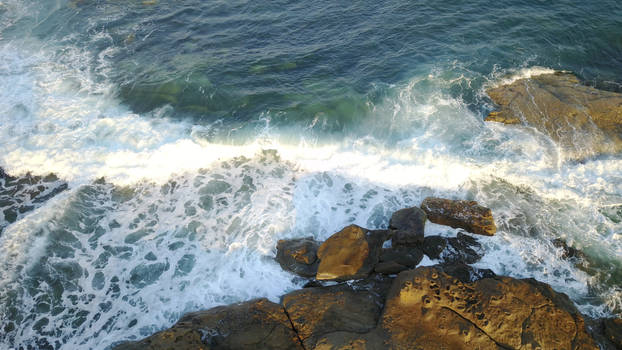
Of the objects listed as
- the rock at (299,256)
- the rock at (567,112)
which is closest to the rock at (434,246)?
the rock at (299,256)

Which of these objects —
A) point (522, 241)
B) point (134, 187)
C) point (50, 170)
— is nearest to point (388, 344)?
point (522, 241)

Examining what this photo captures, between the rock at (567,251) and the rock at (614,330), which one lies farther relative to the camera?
the rock at (567,251)

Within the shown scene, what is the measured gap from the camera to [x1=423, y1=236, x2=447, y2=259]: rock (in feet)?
32.4

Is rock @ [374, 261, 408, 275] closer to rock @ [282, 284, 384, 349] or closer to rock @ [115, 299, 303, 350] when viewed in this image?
rock @ [282, 284, 384, 349]

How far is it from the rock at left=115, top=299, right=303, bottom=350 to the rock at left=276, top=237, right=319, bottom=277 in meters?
1.36

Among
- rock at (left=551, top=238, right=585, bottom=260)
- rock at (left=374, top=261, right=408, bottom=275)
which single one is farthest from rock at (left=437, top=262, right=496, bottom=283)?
rock at (left=551, top=238, right=585, bottom=260)

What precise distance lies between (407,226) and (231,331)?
5271 millimetres

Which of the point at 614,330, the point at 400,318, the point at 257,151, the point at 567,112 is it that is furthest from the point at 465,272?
the point at 567,112

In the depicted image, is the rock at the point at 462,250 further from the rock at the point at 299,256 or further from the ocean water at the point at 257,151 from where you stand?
the rock at the point at 299,256

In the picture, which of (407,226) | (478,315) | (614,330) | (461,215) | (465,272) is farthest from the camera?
(461,215)

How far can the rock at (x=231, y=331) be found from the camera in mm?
7684

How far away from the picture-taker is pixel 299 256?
988 cm

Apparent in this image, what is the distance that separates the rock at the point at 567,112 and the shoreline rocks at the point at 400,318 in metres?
6.75

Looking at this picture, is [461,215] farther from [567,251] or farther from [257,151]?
[257,151]
